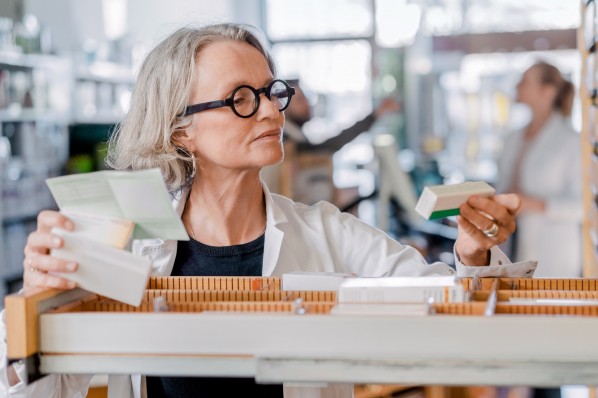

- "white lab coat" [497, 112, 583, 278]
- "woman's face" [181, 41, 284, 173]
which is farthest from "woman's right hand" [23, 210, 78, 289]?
"white lab coat" [497, 112, 583, 278]

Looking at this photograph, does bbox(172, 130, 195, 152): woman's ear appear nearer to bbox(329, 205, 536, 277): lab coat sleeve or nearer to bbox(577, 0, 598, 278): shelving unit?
bbox(329, 205, 536, 277): lab coat sleeve

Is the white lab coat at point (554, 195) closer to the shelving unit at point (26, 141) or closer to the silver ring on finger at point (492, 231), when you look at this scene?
the shelving unit at point (26, 141)

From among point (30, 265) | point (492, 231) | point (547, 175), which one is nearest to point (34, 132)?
point (547, 175)

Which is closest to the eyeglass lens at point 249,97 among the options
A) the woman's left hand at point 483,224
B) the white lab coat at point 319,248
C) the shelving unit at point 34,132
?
the white lab coat at point 319,248

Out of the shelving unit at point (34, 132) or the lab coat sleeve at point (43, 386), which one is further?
the shelving unit at point (34, 132)

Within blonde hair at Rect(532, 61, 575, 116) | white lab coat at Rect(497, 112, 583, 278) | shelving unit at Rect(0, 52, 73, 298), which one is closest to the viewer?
white lab coat at Rect(497, 112, 583, 278)

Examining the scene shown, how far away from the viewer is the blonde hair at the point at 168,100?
2074 mm

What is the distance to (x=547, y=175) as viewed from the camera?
18.1 feet

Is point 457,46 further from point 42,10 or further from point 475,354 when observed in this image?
point 475,354

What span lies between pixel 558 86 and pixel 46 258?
195 inches

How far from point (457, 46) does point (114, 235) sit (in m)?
8.61

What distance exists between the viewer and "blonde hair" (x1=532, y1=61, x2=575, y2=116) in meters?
5.72

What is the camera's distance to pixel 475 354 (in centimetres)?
113

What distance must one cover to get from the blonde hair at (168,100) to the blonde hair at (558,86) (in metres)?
3.89
